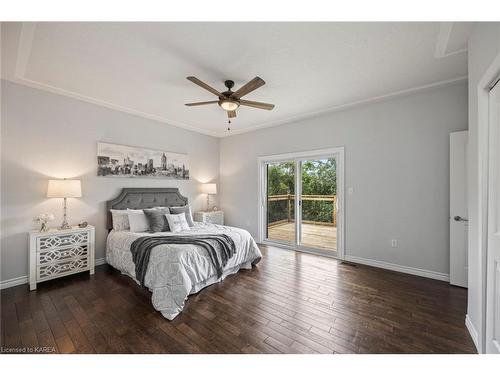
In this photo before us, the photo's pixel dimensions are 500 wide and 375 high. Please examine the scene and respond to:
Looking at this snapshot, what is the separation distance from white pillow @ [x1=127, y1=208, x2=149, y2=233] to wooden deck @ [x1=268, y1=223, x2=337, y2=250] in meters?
2.66

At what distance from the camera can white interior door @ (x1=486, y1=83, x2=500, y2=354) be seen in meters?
1.45

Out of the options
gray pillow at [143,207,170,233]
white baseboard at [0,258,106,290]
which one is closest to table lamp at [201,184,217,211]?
gray pillow at [143,207,170,233]

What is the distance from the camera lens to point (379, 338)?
1.75 m

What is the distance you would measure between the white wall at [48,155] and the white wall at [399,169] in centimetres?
356

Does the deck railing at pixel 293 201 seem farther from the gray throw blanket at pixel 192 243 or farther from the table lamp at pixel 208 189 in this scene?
the gray throw blanket at pixel 192 243

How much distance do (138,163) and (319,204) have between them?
11.7 feet

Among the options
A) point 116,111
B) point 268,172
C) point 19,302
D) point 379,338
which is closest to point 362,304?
point 379,338

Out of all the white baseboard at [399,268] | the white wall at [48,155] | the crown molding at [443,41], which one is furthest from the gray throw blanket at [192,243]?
the crown molding at [443,41]

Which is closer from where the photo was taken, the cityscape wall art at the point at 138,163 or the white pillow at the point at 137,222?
the white pillow at the point at 137,222

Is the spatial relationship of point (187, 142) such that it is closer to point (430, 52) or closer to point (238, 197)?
point (238, 197)

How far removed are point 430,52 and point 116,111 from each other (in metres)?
4.47

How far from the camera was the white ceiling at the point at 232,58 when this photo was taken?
1.87 m

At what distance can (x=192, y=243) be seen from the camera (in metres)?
2.62

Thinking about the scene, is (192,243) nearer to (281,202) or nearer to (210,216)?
(210,216)
